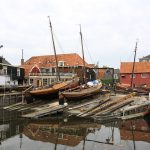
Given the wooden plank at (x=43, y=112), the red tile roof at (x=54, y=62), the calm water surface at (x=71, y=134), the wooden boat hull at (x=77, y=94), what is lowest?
the calm water surface at (x=71, y=134)

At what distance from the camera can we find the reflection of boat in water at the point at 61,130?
83.8 ft

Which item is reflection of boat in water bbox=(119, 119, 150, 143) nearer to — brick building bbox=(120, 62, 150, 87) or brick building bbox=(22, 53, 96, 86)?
brick building bbox=(22, 53, 96, 86)

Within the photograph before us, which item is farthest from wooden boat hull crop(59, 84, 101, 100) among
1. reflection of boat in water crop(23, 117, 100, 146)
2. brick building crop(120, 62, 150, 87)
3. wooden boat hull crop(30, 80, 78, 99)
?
brick building crop(120, 62, 150, 87)

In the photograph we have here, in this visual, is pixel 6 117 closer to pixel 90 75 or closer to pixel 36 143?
pixel 36 143

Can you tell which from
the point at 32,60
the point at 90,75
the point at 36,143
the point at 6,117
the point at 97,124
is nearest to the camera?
the point at 36,143

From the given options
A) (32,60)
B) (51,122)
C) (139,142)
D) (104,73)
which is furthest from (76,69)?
(139,142)

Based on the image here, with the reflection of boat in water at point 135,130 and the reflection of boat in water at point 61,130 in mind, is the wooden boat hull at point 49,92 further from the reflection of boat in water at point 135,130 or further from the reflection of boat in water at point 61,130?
the reflection of boat in water at point 135,130

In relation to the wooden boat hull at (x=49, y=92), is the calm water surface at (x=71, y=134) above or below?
below

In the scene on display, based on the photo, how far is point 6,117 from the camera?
36.0m

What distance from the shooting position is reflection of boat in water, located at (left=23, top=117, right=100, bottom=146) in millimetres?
25531

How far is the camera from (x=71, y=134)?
2761 cm

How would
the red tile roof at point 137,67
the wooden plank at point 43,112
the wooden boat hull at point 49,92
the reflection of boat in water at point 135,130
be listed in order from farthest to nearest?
the red tile roof at point 137,67
the wooden boat hull at point 49,92
the wooden plank at point 43,112
the reflection of boat in water at point 135,130

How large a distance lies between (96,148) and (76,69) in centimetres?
4740

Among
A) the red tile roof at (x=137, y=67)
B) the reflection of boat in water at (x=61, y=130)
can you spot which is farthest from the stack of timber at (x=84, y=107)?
the red tile roof at (x=137, y=67)
